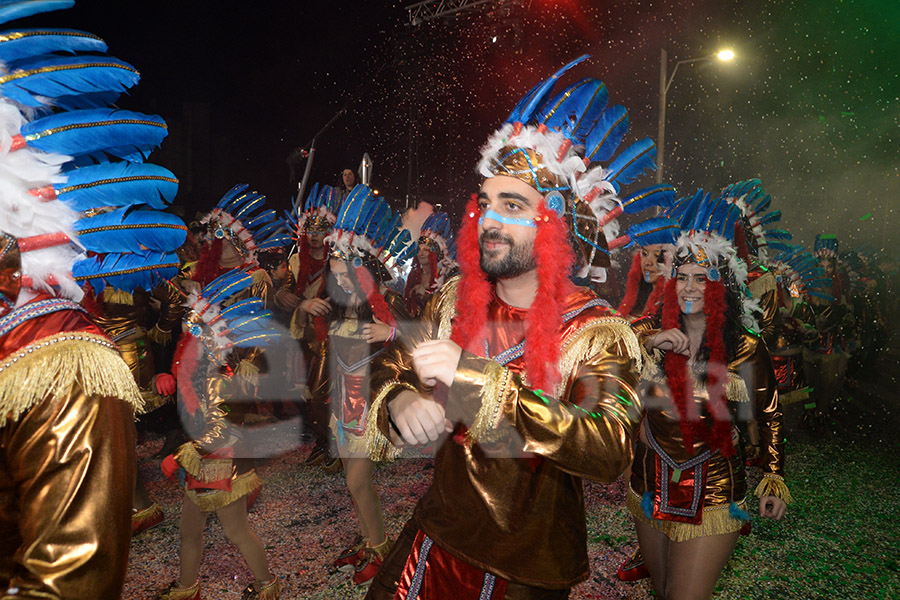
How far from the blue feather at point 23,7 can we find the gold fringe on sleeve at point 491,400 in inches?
66.0

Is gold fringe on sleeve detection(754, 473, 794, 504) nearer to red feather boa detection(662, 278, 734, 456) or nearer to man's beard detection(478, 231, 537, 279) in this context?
red feather boa detection(662, 278, 734, 456)

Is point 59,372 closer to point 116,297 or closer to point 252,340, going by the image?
point 252,340

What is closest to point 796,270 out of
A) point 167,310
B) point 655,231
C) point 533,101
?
point 655,231

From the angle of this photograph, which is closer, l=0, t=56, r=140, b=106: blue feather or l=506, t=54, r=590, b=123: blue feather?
l=0, t=56, r=140, b=106: blue feather

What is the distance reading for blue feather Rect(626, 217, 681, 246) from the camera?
342 centimetres

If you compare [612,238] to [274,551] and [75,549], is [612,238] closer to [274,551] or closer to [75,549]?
[75,549]

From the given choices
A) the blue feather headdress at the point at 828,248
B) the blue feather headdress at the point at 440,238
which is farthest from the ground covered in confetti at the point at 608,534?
A: the blue feather headdress at the point at 440,238

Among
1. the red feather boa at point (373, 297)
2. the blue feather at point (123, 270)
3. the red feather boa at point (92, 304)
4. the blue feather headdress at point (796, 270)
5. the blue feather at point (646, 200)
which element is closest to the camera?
the blue feather at point (123, 270)

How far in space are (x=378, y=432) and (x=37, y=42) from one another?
5.63 feet

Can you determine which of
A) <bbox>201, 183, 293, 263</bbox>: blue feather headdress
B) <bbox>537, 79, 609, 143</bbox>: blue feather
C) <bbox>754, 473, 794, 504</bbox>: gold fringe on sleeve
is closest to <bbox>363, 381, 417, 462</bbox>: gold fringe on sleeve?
<bbox>537, 79, 609, 143</bbox>: blue feather

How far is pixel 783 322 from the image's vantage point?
764cm

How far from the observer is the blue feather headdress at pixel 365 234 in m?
5.09

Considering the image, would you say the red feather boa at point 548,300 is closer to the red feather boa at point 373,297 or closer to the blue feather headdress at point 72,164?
A: the blue feather headdress at point 72,164

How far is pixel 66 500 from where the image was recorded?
3.99 feet
